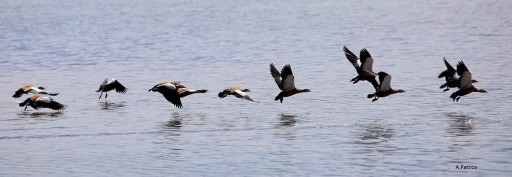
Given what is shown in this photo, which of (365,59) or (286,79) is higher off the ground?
(365,59)

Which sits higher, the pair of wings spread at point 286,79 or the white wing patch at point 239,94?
the pair of wings spread at point 286,79

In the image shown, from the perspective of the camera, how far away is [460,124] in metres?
22.1

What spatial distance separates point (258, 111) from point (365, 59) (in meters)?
2.97

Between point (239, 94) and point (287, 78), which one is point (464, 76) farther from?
point (239, 94)

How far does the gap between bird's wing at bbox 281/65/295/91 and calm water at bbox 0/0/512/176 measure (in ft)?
1.73

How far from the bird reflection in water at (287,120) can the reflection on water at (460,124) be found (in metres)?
3.16

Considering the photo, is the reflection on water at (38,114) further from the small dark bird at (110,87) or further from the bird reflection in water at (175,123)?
the bird reflection in water at (175,123)

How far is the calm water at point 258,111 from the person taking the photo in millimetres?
18719

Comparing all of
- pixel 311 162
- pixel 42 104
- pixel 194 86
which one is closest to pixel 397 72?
pixel 194 86

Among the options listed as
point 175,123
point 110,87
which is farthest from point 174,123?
point 110,87

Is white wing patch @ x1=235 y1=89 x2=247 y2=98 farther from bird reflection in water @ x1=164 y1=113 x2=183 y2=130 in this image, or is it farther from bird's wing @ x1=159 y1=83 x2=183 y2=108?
bird reflection in water @ x1=164 y1=113 x2=183 y2=130

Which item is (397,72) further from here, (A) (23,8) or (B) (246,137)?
(A) (23,8)

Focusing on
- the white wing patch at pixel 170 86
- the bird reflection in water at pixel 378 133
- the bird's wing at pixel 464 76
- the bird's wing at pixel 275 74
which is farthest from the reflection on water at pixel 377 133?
the white wing patch at pixel 170 86

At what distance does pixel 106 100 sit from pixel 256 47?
64.3 ft
